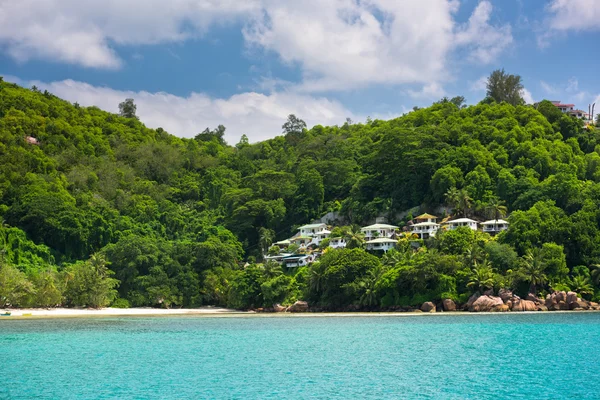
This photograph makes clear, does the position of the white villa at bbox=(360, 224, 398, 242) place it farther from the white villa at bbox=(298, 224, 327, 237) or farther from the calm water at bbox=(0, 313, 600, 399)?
the calm water at bbox=(0, 313, 600, 399)

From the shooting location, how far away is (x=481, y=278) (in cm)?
5312

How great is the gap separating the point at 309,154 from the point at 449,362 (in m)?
82.8

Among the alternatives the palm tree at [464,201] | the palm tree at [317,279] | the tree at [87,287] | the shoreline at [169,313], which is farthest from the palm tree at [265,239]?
the palm tree at [464,201]

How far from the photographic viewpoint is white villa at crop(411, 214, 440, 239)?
70250mm

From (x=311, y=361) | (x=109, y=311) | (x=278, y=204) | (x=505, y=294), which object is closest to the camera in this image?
(x=311, y=361)

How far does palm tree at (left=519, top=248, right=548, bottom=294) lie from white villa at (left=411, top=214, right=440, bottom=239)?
15621 mm

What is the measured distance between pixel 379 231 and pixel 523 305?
77.8 feet

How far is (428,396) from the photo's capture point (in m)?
19.2

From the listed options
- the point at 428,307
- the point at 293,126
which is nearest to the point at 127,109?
the point at 293,126

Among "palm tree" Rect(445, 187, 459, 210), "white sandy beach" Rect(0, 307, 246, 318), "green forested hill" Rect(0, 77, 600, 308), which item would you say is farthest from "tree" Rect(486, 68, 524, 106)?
"white sandy beach" Rect(0, 307, 246, 318)

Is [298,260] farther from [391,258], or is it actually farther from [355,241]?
[391,258]

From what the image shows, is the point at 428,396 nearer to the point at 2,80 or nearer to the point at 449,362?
the point at 449,362

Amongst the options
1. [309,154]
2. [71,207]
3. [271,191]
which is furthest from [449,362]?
[309,154]

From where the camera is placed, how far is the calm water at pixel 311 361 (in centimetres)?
2034
